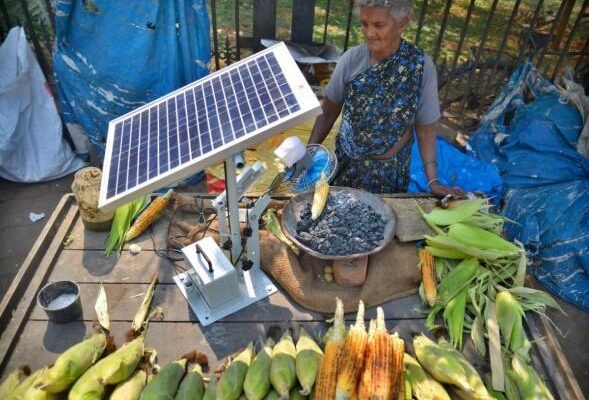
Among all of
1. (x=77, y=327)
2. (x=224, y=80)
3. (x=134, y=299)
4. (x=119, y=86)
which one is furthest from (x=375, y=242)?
(x=119, y=86)

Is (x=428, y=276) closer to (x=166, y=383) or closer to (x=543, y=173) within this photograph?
(x=166, y=383)

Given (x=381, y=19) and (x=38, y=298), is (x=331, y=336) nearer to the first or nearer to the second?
(x=38, y=298)

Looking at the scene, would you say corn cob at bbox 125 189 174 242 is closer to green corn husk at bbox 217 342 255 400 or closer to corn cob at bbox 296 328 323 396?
green corn husk at bbox 217 342 255 400

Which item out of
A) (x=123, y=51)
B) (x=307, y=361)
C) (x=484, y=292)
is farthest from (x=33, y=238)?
(x=484, y=292)

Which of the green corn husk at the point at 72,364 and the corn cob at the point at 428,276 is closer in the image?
the green corn husk at the point at 72,364

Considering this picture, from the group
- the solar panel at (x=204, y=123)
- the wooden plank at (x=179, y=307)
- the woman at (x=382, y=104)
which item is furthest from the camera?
the woman at (x=382, y=104)

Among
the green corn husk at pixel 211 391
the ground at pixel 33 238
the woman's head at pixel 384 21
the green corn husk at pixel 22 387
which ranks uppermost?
the woman's head at pixel 384 21

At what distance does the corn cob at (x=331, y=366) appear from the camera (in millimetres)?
1888

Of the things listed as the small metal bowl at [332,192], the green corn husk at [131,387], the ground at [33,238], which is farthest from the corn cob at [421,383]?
the ground at [33,238]

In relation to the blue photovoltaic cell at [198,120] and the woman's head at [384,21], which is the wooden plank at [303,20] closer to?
the woman's head at [384,21]

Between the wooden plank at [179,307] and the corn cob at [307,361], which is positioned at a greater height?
the corn cob at [307,361]

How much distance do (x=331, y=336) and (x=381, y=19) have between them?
2.02 metres

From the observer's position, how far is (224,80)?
8.03 feet

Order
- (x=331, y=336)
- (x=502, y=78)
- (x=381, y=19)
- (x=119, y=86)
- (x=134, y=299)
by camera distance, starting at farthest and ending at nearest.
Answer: (x=502, y=78) → (x=119, y=86) → (x=381, y=19) → (x=134, y=299) → (x=331, y=336)
